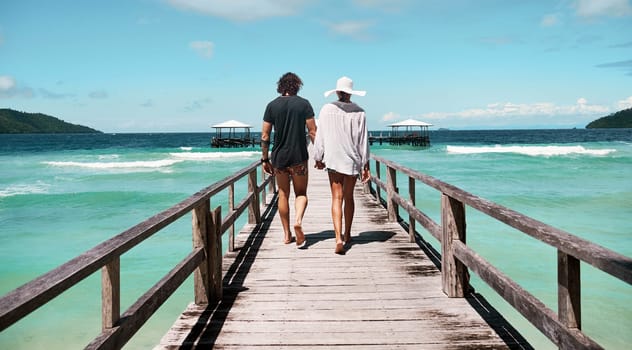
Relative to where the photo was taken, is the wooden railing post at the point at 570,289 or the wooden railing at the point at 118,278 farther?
the wooden railing post at the point at 570,289

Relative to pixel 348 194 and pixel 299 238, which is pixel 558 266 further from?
pixel 299 238

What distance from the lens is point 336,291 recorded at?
12.7 ft

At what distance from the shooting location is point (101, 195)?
19.7 m

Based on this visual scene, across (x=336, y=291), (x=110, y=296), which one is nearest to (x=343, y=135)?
(x=336, y=291)

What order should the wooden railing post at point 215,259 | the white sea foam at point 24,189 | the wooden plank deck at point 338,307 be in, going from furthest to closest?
the white sea foam at point 24,189 < the wooden railing post at point 215,259 < the wooden plank deck at point 338,307

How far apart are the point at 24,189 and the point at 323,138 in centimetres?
2265

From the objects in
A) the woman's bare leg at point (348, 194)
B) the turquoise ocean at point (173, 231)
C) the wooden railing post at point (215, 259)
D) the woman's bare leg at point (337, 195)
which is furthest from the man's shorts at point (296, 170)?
the turquoise ocean at point (173, 231)

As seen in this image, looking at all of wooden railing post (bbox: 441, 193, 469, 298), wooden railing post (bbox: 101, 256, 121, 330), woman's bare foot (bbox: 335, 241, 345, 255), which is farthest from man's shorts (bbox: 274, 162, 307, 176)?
wooden railing post (bbox: 101, 256, 121, 330)

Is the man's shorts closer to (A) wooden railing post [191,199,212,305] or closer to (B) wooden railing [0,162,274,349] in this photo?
(B) wooden railing [0,162,274,349]

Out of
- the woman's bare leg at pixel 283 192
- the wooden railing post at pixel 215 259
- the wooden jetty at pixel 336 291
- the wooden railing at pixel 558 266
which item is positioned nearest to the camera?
the wooden railing at pixel 558 266

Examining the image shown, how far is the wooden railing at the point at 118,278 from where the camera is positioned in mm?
1427

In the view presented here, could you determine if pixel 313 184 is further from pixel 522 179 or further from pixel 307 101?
pixel 522 179

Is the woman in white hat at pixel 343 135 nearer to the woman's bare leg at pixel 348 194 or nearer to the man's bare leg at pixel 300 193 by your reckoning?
the woman's bare leg at pixel 348 194

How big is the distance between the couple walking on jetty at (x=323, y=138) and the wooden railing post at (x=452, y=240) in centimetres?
127
